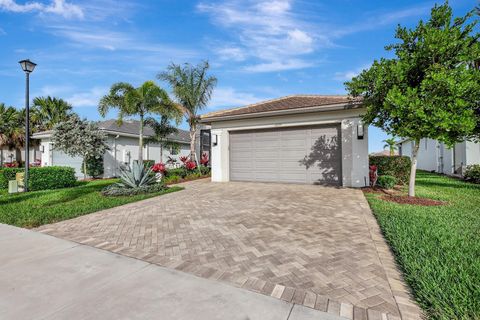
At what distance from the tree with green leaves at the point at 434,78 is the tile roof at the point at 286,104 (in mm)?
2678

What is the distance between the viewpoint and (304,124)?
1003 centimetres

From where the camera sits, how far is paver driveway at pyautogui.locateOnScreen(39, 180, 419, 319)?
2.41 meters

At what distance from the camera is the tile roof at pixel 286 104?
388 inches

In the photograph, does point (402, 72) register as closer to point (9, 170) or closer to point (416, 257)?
point (416, 257)

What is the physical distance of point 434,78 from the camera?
5574mm

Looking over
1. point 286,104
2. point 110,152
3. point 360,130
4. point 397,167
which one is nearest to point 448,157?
point 397,167

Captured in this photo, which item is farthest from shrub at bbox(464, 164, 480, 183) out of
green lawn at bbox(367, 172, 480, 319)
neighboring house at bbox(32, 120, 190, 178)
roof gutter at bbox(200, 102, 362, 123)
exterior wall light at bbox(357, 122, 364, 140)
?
neighboring house at bbox(32, 120, 190, 178)

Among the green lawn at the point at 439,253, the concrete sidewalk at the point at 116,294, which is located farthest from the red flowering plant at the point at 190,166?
the concrete sidewalk at the point at 116,294

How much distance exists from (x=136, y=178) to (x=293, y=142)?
666 centimetres

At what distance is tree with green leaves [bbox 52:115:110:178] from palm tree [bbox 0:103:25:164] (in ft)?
34.8

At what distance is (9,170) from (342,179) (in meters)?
15.7

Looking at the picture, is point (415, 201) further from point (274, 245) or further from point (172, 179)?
point (172, 179)

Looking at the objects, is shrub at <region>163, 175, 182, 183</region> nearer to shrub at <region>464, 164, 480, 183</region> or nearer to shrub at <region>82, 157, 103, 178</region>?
shrub at <region>82, 157, 103, 178</region>

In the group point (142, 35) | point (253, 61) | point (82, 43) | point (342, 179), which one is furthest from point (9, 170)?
point (342, 179)
